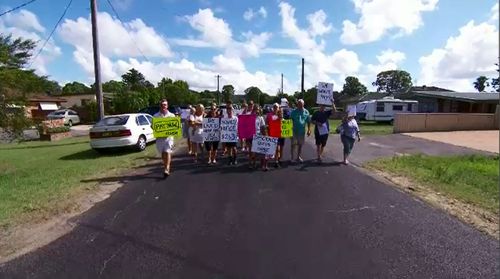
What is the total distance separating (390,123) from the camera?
1489 inches

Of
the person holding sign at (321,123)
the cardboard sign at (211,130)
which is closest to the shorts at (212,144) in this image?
the cardboard sign at (211,130)

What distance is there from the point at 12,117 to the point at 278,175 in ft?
23.5

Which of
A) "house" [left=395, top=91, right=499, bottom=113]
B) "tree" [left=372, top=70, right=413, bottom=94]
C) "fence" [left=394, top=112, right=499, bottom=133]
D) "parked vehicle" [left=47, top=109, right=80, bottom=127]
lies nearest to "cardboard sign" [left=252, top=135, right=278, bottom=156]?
"fence" [left=394, top=112, right=499, bottom=133]

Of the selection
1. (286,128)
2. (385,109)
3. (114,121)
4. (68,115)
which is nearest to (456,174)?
(286,128)

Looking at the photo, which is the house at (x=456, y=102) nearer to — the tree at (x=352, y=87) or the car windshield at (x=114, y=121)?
the car windshield at (x=114, y=121)

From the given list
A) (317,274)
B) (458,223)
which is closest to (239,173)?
(458,223)

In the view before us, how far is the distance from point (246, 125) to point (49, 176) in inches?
197

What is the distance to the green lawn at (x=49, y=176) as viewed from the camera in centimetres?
703

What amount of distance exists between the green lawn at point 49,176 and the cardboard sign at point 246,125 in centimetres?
317

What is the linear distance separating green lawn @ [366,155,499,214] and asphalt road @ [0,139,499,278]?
1283 millimetres

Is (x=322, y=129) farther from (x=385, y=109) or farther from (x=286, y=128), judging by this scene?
(x=385, y=109)

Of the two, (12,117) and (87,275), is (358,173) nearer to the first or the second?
(87,275)

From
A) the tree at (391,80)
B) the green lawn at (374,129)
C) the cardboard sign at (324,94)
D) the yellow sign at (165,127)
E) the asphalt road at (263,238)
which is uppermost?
the tree at (391,80)

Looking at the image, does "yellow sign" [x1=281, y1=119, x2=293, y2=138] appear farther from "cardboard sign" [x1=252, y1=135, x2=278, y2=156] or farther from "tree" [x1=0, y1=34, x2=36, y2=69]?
"tree" [x1=0, y1=34, x2=36, y2=69]
